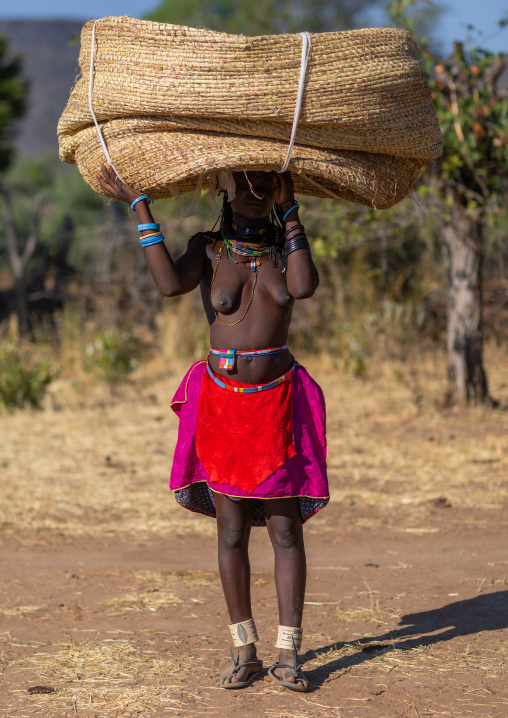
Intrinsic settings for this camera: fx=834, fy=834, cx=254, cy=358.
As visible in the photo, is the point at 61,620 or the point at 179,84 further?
the point at 61,620

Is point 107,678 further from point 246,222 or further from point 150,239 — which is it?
point 246,222

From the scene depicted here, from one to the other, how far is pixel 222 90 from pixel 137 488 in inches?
138

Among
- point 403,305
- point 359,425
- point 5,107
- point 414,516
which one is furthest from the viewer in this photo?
point 5,107

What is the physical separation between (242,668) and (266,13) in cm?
1879

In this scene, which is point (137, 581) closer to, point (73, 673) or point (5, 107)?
point (73, 673)

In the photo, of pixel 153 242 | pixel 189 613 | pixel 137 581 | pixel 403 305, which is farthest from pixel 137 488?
pixel 403 305

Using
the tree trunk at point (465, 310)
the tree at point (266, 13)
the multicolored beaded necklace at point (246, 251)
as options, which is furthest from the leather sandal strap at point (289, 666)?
the tree at point (266, 13)

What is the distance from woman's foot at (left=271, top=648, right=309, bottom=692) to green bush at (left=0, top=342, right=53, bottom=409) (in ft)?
17.6

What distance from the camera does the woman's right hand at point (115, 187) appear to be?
2.74 meters

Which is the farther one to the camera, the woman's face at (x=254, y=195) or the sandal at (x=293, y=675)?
the woman's face at (x=254, y=195)

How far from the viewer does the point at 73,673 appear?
2.85 metres

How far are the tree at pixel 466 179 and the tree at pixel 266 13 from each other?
10.9 m

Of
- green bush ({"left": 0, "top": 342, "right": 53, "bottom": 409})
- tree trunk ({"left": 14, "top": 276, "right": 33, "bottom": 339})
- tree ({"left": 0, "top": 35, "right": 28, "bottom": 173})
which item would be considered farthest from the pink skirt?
tree ({"left": 0, "top": 35, "right": 28, "bottom": 173})

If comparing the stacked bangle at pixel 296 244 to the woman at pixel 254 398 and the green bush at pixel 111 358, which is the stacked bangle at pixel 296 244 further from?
the green bush at pixel 111 358
